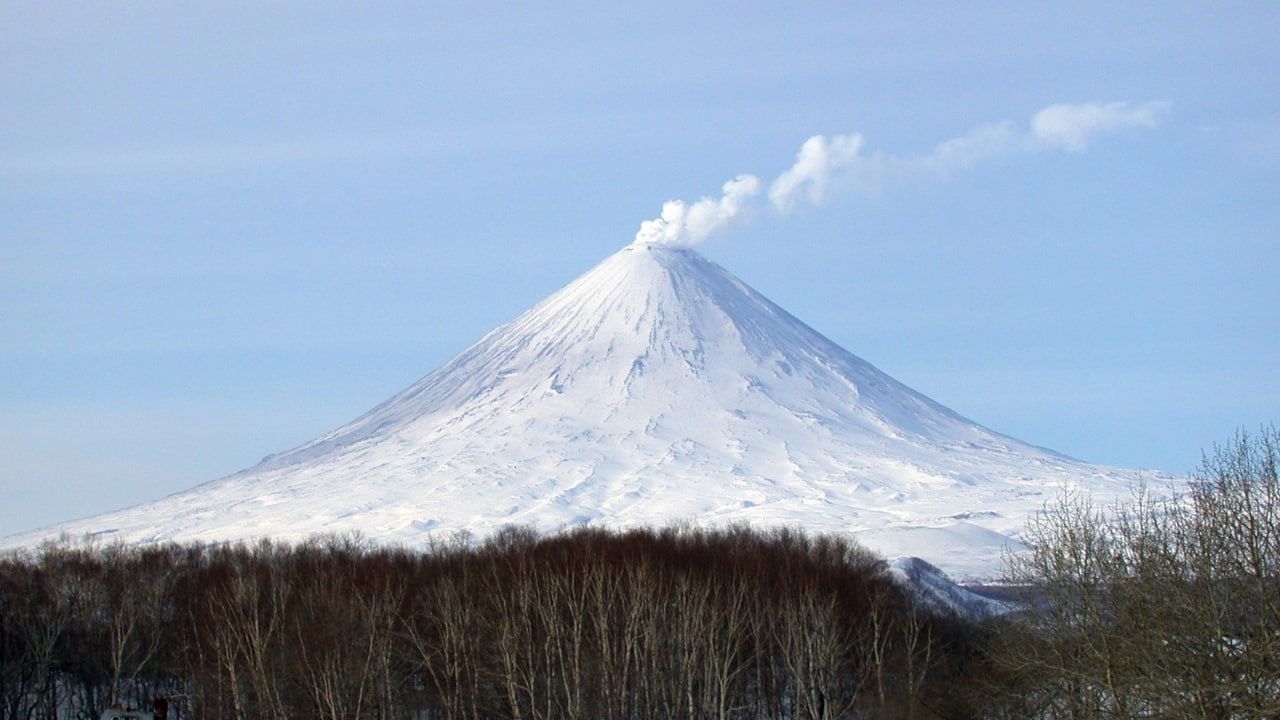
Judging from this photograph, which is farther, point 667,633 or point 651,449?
point 651,449

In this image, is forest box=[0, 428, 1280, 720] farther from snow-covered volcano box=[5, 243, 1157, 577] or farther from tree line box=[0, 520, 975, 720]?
snow-covered volcano box=[5, 243, 1157, 577]

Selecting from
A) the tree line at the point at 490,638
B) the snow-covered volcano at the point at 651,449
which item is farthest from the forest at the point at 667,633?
the snow-covered volcano at the point at 651,449

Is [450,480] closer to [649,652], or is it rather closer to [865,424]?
[865,424]

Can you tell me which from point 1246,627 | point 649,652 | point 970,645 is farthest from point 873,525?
point 1246,627

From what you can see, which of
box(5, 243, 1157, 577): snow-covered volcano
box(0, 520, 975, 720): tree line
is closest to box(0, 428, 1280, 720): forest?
box(0, 520, 975, 720): tree line

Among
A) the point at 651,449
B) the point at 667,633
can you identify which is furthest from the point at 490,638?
the point at 651,449

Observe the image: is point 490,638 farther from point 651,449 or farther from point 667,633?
point 651,449

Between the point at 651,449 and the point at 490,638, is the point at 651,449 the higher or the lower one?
the higher one
